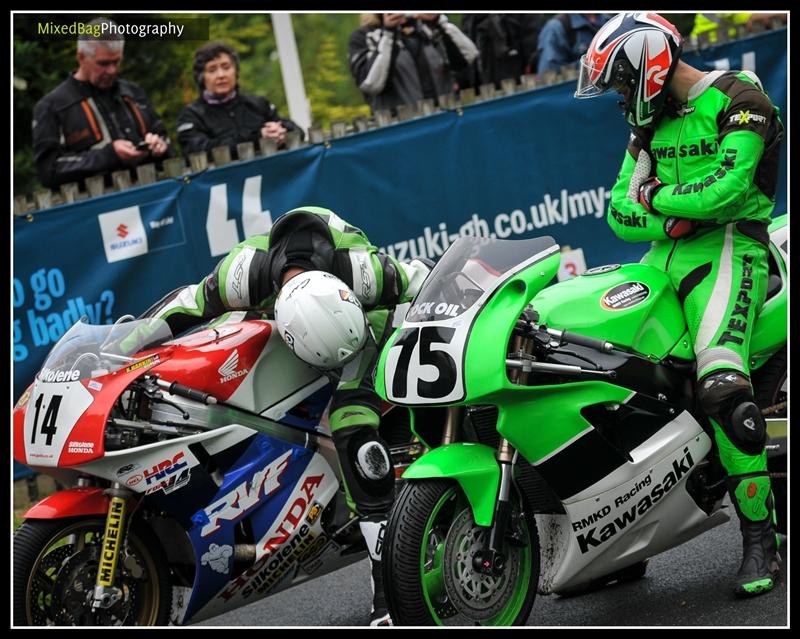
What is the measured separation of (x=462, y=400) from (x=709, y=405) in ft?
3.51

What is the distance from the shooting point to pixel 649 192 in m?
5.23

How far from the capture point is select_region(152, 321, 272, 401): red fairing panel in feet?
16.8

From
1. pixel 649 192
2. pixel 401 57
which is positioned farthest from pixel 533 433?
pixel 401 57

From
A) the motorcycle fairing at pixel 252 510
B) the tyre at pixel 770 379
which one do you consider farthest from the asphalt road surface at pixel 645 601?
the tyre at pixel 770 379

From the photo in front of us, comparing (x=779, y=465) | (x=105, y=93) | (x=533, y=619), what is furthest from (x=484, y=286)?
(x=105, y=93)

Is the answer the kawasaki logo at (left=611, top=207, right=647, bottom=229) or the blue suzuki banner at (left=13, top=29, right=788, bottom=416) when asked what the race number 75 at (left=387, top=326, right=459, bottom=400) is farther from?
the blue suzuki banner at (left=13, top=29, right=788, bottom=416)

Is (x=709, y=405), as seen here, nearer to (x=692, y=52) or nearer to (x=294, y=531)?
(x=294, y=531)

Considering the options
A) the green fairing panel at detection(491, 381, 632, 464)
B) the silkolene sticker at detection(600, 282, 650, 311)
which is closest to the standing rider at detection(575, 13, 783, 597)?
the silkolene sticker at detection(600, 282, 650, 311)

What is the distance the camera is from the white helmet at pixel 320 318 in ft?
16.4

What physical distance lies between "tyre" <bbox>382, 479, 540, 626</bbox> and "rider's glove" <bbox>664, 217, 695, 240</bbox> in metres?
1.30

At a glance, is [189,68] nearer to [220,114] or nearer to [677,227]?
[220,114]

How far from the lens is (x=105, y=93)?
342 inches

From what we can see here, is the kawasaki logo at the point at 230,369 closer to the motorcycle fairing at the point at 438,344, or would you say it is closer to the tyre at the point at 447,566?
the motorcycle fairing at the point at 438,344

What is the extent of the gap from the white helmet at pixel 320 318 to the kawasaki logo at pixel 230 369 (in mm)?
223
